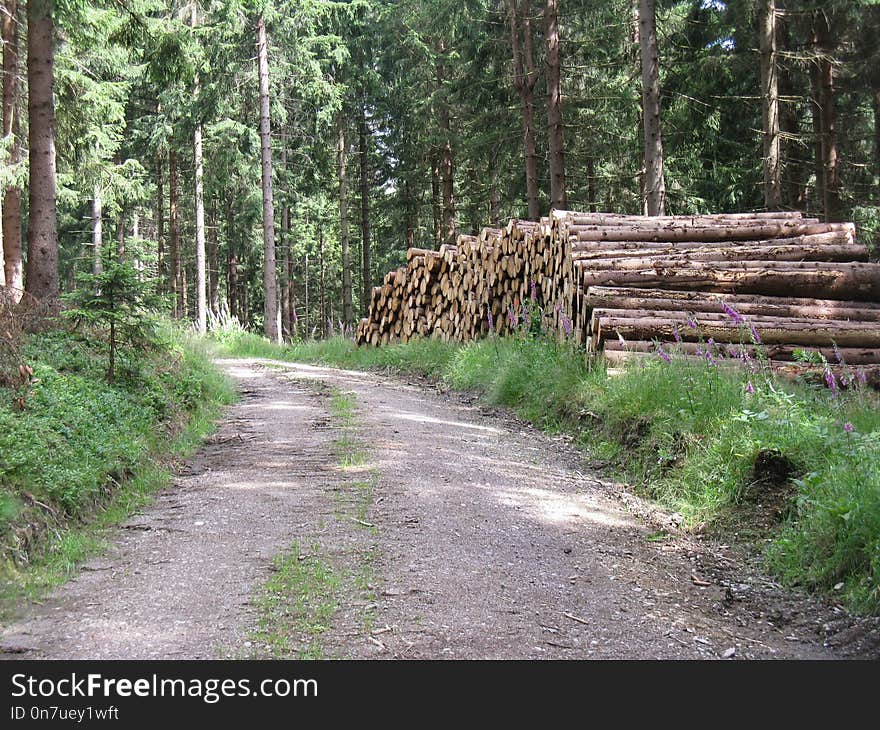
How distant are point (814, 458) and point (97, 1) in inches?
555

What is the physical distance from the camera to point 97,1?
44.9 feet

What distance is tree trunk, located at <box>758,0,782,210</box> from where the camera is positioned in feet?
52.9

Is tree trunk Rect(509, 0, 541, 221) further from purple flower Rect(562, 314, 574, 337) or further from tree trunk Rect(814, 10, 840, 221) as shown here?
purple flower Rect(562, 314, 574, 337)

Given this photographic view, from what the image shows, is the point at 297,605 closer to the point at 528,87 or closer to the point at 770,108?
the point at 770,108

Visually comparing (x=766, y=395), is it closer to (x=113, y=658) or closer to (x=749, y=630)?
(x=749, y=630)

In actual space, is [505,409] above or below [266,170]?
below

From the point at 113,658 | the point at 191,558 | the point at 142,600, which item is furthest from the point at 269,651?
the point at 191,558

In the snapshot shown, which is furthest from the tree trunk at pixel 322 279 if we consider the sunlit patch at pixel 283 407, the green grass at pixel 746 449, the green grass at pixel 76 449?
the green grass at pixel 746 449

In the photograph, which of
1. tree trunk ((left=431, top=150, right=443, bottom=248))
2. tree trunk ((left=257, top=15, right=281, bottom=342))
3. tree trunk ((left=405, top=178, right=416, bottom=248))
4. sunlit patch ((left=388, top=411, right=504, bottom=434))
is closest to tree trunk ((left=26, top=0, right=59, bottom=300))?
sunlit patch ((left=388, top=411, right=504, bottom=434))

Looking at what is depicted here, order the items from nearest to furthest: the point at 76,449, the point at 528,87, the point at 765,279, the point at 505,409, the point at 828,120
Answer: the point at 76,449 < the point at 765,279 < the point at 505,409 < the point at 528,87 < the point at 828,120

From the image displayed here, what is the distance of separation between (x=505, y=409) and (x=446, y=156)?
59.8 ft

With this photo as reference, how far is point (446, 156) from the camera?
2678 cm

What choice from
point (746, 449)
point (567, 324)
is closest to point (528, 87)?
point (567, 324)

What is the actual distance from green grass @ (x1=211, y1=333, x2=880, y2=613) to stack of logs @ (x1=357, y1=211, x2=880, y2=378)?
27.4 inches
